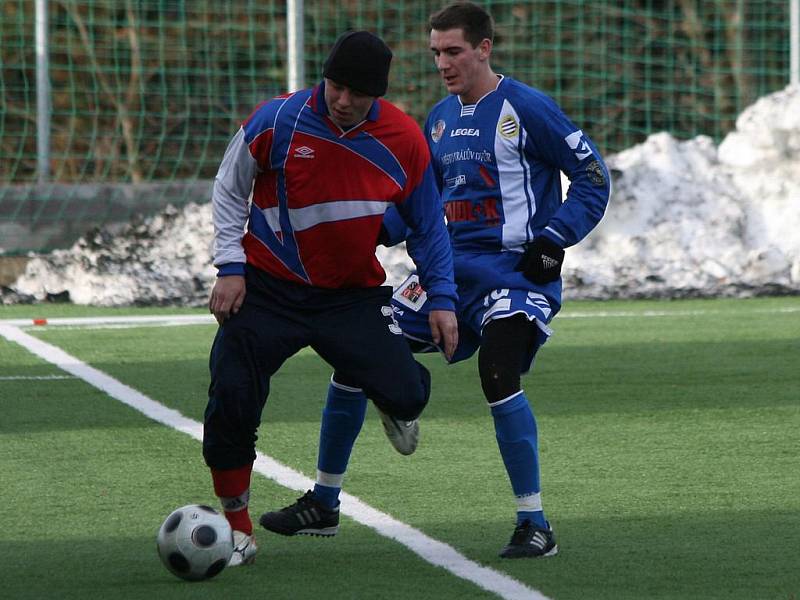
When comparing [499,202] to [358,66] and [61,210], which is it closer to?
[358,66]

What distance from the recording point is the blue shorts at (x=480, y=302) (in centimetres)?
549

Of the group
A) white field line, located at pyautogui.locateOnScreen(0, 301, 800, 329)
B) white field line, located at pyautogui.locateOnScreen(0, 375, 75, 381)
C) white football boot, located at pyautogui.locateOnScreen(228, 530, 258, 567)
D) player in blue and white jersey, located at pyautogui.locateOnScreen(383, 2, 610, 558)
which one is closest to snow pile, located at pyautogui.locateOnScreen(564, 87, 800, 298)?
white field line, located at pyautogui.locateOnScreen(0, 301, 800, 329)

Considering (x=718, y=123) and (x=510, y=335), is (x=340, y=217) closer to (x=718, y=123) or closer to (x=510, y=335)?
(x=510, y=335)

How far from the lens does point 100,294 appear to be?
45.2 ft

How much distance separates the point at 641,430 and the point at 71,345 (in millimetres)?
4617

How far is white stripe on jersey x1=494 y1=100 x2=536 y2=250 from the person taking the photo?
5605 millimetres

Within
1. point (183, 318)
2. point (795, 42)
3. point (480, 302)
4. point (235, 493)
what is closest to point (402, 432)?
point (480, 302)

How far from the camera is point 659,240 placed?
14984 millimetres

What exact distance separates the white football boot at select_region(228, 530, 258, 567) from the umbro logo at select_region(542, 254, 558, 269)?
4.32 ft

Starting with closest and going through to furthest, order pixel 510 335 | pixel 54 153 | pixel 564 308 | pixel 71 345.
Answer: pixel 510 335 < pixel 71 345 < pixel 564 308 < pixel 54 153

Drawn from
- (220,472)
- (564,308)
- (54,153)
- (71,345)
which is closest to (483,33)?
(220,472)

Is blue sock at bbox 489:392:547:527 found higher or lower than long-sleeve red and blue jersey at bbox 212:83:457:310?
lower

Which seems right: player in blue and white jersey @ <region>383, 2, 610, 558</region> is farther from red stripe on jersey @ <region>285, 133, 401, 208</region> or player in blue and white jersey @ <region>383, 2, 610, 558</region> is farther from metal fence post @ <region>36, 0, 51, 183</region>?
metal fence post @ <region>36, 0, 51, 183</region>

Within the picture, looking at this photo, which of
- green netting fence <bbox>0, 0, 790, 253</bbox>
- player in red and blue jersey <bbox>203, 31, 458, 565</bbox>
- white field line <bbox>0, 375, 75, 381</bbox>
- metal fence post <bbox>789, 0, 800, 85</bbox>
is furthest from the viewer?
metal fence post <bbox>789, 0, 800, 85</bbox>
